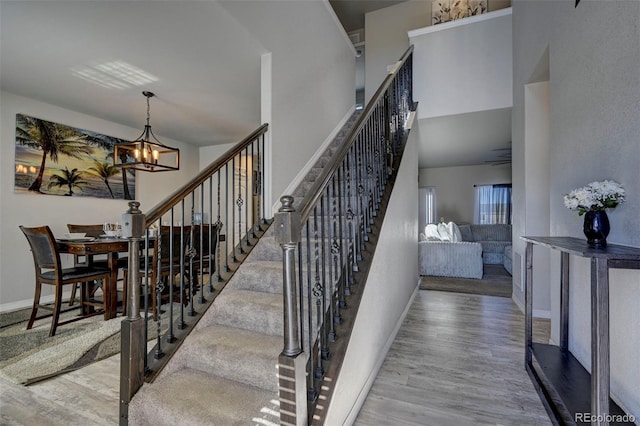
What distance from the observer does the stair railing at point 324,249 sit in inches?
46.1

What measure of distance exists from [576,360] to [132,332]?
2.68 metres

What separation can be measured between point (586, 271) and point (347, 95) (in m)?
4.12

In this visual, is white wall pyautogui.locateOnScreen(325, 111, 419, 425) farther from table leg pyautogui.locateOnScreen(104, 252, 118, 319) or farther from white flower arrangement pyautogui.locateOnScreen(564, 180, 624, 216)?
table leg pyautogui.locateOnScreen(104, 252, 118, 319)

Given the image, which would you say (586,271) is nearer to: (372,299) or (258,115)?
(372,299)

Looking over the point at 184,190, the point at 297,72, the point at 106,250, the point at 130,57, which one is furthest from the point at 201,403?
the point at 297,72

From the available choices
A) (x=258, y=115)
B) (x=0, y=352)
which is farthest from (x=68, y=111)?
(x=0, y=352)

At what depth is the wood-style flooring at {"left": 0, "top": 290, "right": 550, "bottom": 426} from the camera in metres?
1.62

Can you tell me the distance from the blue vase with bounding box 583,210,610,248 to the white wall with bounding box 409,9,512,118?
288 cm

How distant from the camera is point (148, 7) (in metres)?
2.24

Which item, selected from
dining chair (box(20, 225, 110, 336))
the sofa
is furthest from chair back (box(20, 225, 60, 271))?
the sofa

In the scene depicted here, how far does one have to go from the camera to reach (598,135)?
1.69m

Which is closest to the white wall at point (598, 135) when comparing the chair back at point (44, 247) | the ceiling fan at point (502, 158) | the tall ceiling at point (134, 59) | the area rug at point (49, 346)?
the tall ceiling at point (134, 59)

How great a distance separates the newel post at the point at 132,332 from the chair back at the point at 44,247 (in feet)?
6.23

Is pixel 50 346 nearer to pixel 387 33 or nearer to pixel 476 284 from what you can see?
pixel 476 284
